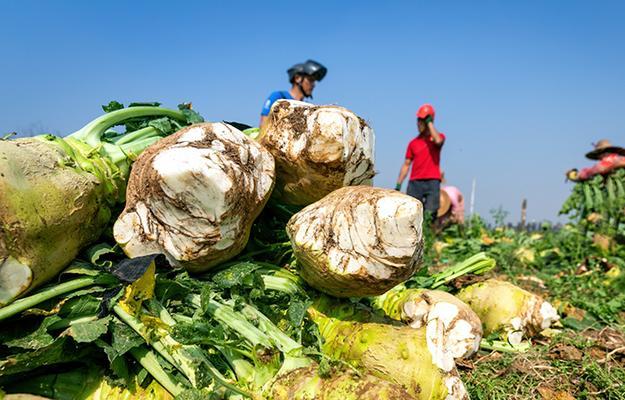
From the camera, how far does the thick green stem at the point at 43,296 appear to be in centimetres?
238

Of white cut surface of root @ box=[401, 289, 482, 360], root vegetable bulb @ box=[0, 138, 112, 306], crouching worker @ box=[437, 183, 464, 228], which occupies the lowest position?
crouching worker @ box=[437, 183, 464, 228]

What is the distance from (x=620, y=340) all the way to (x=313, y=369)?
8.28 feet

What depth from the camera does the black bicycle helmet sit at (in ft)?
21.7

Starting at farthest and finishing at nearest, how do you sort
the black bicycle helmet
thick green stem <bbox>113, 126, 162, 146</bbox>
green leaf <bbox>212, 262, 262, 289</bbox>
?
the black bicycle helmet → thick green stem <bbox>113, 126, 162, 146</bbox> → green leaf <bbox>212, 262, 262, 289</bbox>

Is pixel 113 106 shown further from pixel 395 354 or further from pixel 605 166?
pixel 605 166

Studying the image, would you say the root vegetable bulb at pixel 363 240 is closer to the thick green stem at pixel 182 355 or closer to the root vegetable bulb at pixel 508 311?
the thick green stem at pixel 182 355

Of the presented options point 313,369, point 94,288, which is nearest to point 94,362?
point 94,288

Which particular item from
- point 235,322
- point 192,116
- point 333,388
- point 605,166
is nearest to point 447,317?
point 333,388

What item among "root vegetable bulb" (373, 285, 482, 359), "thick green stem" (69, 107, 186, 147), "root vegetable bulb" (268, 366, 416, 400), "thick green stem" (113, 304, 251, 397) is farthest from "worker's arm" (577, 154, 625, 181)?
"thick green stem" (113, 304, 251, 397)

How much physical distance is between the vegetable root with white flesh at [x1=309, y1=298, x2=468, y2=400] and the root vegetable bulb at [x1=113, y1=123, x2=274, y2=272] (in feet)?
2.12

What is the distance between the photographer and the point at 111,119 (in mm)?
3312

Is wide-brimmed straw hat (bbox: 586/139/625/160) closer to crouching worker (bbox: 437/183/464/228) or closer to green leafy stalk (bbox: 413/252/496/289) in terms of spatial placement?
crouching worker (bbox: 437/183/464/228)

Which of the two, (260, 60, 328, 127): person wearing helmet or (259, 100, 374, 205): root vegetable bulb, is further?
(260, 60, 328, 127): person wearing helmet

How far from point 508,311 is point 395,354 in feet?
5.20
